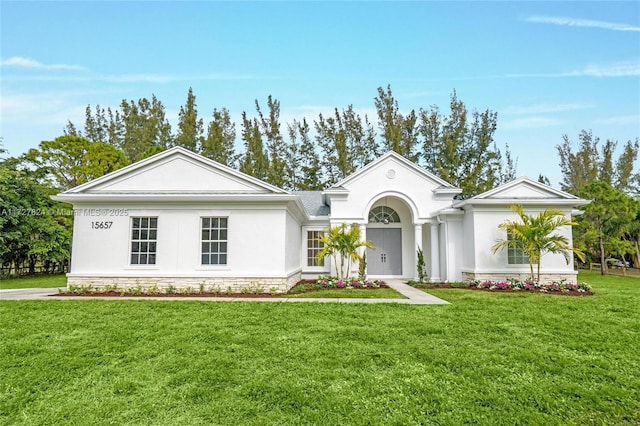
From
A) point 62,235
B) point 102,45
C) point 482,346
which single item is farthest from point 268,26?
→ point 62,235

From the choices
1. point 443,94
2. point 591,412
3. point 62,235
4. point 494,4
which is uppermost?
point 443,94

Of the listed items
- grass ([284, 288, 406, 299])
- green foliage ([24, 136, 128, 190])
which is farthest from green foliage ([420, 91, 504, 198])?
green foliage ([24, 136, 128, 190])

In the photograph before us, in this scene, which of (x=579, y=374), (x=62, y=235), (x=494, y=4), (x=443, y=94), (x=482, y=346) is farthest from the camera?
(x=443, y=94)

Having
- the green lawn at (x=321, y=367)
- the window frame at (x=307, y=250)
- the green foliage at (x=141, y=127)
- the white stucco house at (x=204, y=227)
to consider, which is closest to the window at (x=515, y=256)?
the white stucco house at (x=204, y=227)

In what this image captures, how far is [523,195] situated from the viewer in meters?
13.8

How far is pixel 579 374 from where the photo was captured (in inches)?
175

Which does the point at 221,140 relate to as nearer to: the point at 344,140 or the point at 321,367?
the point at 344,140

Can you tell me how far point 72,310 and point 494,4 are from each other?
51.4 ft

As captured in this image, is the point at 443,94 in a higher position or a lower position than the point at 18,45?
higher

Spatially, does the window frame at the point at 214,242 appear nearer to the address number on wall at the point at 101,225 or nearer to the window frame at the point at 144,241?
the window frame at the point at 144,241

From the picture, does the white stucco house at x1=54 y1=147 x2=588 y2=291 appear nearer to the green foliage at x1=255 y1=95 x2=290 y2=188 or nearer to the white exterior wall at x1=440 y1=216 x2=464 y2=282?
the white exterior wall at x1=440 y1=216 x2=464 y2=282

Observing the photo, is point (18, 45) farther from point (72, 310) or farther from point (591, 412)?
point (591, 412)

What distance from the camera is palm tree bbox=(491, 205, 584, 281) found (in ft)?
39.8

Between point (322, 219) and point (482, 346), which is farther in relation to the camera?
point (322, 219)
